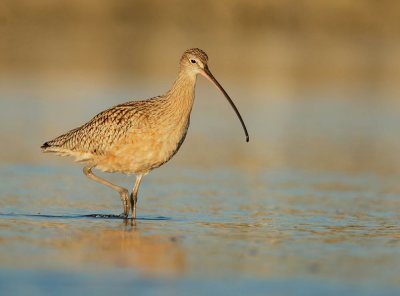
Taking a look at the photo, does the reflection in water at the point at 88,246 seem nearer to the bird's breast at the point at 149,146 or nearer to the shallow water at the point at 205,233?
the shallow water at the point at 205,233

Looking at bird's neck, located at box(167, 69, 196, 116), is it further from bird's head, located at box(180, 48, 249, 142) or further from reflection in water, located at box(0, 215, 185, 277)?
reflection in water, located at box(0, 215, 185, 277)

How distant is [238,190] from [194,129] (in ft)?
16.6

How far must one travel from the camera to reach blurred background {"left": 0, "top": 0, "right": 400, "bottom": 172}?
51.6ft

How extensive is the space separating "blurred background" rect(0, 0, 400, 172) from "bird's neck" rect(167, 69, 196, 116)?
10.9 ft

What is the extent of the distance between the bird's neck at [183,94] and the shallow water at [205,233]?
914 mm

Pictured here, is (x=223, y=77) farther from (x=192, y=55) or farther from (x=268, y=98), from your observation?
(x=192, y=55)

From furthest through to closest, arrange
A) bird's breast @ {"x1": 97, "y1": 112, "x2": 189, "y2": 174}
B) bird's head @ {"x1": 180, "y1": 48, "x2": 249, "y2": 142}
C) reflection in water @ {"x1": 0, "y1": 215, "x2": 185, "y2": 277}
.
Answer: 1. bird's head @ {"x1": 180, "y1": 48, "x2": 249, "y2": 142}
2. bird's breast @ {"x1": 97, "y1": 112, "x2": 189, "y2": 174}
3. reflection in water @ {"x1": 0, "y1": 215, "x2": 185, "y2": 277}

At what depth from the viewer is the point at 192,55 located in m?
10.6

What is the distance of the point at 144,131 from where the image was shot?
10.4 m

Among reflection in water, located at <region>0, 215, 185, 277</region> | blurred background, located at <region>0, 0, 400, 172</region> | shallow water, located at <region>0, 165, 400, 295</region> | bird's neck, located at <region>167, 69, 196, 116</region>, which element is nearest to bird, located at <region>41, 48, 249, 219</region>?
bird's neck, located at <region>167, 69, 196, 116</region>

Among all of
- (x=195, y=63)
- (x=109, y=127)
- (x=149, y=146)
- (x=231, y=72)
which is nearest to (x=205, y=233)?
(x=149, y=146)

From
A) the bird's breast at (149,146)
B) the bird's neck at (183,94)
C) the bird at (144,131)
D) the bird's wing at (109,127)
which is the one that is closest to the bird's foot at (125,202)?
the bird at (144,131)

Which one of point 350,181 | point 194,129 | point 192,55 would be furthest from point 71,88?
point 192,55

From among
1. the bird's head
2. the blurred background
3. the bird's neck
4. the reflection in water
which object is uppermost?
the blurred background
